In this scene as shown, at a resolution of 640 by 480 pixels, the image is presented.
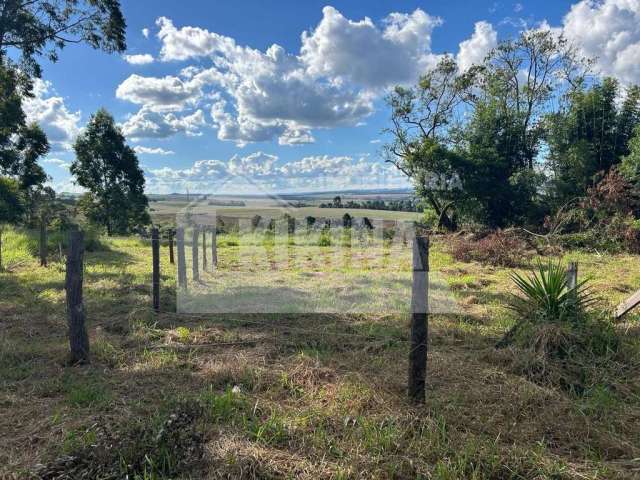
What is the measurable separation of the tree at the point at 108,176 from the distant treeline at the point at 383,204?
12.2 meters

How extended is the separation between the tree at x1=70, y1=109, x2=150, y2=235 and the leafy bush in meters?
17.2

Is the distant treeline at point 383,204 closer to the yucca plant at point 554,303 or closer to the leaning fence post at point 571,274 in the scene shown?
the leaning fence post at point 571,274

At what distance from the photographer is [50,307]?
197 inches

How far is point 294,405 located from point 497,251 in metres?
7.53

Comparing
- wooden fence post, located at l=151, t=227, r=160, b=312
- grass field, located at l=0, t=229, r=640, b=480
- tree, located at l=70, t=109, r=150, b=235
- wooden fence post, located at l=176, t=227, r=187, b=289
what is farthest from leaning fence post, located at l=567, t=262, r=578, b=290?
tree, located at l=70, t=109, r=150, b=235

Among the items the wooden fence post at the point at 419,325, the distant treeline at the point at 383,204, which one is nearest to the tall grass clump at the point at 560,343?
the wooden fence post at the point at 419,325

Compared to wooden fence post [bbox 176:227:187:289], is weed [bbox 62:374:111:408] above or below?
below

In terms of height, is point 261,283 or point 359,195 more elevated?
point 359,195

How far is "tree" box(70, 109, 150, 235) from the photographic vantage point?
63.3 ft

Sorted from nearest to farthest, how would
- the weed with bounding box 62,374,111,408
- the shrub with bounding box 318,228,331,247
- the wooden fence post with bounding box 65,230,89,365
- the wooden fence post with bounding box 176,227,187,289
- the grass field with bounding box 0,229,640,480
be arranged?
the grass field with bounding box 0,229,640,480 → the weed with bounding box 62,374,111,408 → the wooden fence post with bounding box 65,230,89,365 → the wooden fence post with bounding box 176,227,187,289 → the shrub with bounding box 318,228,331,247

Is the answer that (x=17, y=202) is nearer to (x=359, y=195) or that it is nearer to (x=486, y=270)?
(x=359, y=195)

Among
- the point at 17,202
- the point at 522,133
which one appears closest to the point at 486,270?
the point at 522,133

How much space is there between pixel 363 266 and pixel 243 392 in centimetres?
622

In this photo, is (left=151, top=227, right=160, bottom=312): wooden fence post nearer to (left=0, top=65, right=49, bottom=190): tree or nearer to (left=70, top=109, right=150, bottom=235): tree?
(left=0, top=65, right=49, bottom=190): tree
